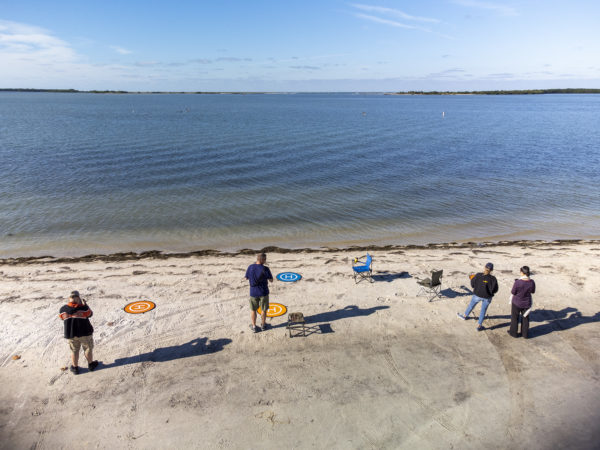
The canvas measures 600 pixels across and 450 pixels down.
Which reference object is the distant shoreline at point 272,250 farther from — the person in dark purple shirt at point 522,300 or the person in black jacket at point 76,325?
the person in black jacket at point 76,325

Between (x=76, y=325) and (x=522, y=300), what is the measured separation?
998cm

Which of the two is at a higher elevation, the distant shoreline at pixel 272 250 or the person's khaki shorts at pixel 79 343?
the person's khaki shorts at pixel 79 343

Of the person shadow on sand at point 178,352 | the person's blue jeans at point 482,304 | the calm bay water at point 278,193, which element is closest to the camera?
the person shadow on sand at point 178,352

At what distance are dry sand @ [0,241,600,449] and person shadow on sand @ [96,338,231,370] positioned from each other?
1.4 inches

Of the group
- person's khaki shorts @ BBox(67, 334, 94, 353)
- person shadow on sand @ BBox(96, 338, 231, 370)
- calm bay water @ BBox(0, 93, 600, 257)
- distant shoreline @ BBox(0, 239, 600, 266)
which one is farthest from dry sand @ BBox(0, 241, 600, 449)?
calm bay water @ BBox(0, 93, 600, 257)

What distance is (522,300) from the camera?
8.93 m

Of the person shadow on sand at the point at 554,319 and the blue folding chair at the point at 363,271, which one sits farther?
the blue folding chair at the point at 363,271

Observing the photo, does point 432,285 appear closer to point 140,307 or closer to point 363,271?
point 363,271

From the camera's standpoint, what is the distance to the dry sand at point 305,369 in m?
6.57

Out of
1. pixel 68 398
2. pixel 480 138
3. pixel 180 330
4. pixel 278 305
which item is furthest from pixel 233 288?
pixel 480 138

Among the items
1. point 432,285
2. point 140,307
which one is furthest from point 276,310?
point 432,285

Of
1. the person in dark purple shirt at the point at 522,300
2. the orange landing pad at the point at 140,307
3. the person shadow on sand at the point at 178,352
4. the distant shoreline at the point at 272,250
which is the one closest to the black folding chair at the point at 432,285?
the person in dark purple shirt at the point at 522,300

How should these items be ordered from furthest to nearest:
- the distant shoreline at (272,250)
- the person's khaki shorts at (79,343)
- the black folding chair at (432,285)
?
the distant shoreline at (272,250) < the black folding chair at (432,285) < the person's khaki shorts at (79,343)

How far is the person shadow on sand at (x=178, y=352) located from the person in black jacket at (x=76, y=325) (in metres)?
0.68
